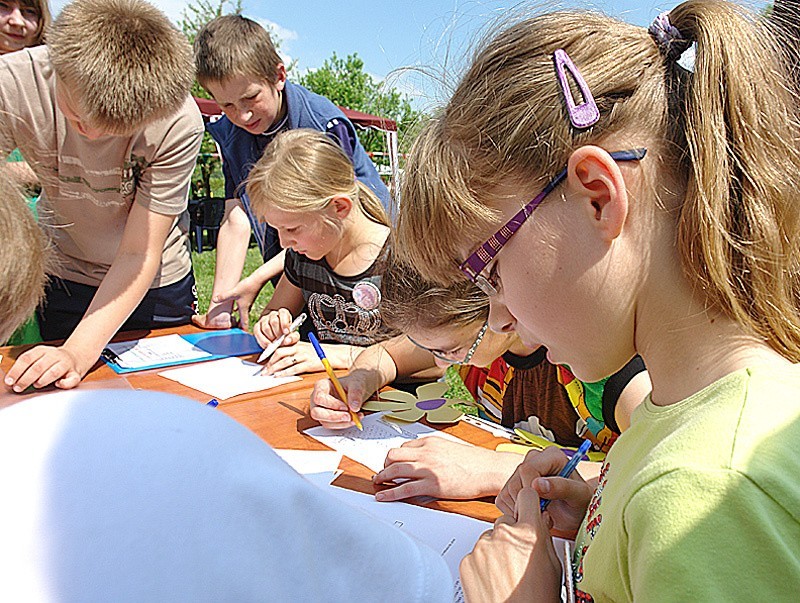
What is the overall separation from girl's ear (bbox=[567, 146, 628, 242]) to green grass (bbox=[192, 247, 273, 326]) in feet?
12.0

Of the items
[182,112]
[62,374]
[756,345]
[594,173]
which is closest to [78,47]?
[182,112]

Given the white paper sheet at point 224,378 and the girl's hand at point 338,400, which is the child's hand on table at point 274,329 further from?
the girl's hand at point 338,400

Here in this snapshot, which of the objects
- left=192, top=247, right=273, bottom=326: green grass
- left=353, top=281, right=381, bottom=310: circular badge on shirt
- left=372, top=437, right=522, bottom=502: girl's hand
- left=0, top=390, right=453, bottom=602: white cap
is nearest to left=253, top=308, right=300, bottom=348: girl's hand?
left=353, top=281, right=381, bottom=310: circular badge on shirt

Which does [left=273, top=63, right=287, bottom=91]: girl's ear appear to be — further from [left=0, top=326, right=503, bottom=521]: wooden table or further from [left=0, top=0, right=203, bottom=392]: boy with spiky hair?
[left=0, top=326, right=503, bottom=521]: wooden table

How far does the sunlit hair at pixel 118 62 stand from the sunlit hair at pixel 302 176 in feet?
1.33

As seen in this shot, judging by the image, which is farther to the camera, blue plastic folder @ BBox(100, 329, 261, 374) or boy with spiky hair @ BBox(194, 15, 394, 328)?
boy with spiky hair @ BBox(194, 15, 394, 328)

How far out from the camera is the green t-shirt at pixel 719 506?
18.5 inches

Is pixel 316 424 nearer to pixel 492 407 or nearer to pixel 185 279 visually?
pixel 492 407

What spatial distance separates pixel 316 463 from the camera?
1175 mm

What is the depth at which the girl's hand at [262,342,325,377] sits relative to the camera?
1.66 m

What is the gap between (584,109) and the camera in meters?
0.69

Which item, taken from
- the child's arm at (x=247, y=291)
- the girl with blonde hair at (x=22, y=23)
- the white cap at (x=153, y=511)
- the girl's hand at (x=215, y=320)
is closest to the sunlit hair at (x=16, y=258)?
the white cap at (x=153, y=511)

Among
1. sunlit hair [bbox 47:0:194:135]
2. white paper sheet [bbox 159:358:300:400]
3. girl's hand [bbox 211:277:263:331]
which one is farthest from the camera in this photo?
girl's hand [bbox 211:277:263:331]

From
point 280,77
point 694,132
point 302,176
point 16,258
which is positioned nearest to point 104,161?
point 302,176
